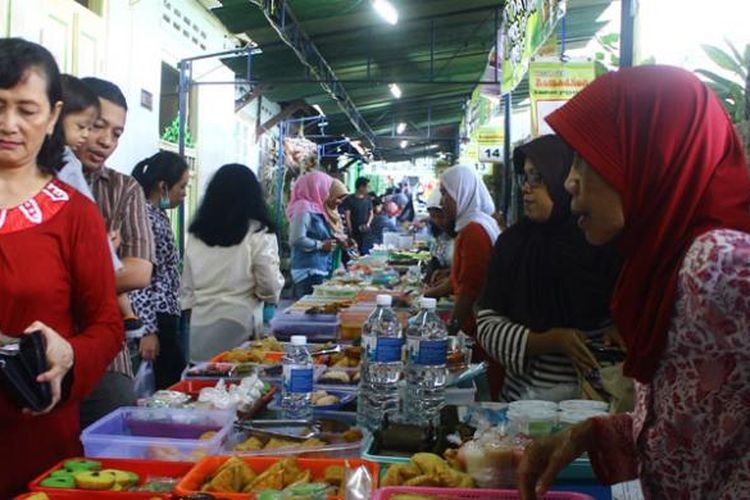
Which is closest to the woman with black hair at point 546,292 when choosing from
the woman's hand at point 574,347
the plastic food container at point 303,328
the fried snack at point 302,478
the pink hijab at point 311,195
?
the woman's hand at point 574,347

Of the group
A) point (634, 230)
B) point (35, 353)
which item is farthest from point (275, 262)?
point (634, 230)

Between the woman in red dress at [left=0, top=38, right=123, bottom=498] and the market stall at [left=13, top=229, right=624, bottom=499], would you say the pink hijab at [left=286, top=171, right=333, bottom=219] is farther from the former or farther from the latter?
the woman in red dress at [left=0, top=38, right=123, bottom=498]

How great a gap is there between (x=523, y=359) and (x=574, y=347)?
0.21m

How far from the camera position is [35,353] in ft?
5.55

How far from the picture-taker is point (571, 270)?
2.54 meters

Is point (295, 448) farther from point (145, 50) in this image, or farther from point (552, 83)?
point (145, 50)

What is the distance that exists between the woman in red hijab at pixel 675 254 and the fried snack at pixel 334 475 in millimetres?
570

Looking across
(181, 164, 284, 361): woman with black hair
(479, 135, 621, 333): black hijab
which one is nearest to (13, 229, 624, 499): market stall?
(479, 135, 621, 333): black hijab

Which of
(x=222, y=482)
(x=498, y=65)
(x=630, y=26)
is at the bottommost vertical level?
(x=222, y=482)

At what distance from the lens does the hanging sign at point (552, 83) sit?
5465mm

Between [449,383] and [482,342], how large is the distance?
0.27 meters

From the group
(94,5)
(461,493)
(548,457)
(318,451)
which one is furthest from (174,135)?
(548,457)

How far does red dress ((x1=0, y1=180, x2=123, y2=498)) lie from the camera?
1867mm

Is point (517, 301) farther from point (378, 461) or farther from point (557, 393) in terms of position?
point (378, 461)
